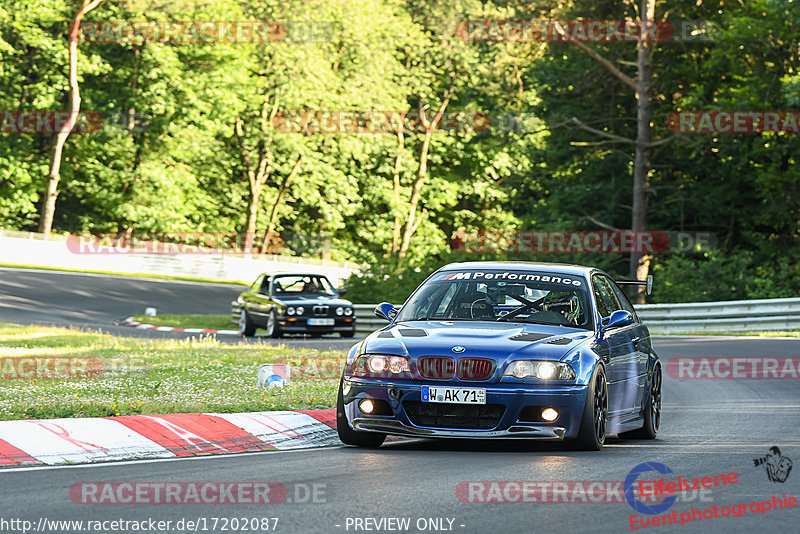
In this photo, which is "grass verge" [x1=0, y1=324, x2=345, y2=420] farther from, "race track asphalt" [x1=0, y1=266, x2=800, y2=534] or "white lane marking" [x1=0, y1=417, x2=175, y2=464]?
"race track asphalt" [x1=0, y1=266, x2=800, y2=534]

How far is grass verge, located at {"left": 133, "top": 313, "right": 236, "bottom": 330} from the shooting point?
35.2m

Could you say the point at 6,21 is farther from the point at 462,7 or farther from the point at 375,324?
the point at 375,324

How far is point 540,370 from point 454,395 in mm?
668

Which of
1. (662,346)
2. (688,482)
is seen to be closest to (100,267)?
(662,346)

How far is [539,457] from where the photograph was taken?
379 inches

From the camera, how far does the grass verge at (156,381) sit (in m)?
11.7

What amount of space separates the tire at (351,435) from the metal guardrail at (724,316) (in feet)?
61.6

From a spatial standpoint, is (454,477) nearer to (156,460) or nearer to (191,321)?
(156,460)

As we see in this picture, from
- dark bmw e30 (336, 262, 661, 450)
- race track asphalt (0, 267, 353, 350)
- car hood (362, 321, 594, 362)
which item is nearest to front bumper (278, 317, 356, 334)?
race track asphalt (0, 267, 353, 350)

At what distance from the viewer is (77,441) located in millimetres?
9492

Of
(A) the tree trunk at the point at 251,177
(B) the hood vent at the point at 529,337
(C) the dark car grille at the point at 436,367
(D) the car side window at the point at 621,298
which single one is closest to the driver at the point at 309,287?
(D) the car side window at the point at 621,298

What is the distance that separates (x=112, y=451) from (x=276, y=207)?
5858 cm

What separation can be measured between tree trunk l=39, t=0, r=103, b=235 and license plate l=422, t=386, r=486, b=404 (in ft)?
159

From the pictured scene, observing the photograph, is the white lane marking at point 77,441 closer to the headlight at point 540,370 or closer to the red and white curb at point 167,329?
the headlight at point 540,370
